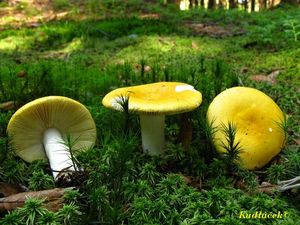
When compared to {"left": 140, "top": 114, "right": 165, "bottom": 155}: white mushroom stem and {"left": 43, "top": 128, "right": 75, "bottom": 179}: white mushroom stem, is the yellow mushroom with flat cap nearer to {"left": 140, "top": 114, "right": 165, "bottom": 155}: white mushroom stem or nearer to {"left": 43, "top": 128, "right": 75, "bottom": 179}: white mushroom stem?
{"left": 140, "top": 114, "right": 165, "bottom": 155}: white mushroom stem

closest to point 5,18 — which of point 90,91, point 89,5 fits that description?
point 89,5

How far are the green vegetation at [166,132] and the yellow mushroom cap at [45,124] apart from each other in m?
0.08

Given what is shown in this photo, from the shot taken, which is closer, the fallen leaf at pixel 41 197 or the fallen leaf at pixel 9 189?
the fallen leaf at pixel 41 197

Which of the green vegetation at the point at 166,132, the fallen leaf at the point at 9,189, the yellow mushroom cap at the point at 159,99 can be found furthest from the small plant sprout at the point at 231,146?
the fallen leaf at the point at 9,189

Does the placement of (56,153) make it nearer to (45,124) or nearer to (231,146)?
(45,124)

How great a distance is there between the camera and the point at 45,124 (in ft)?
7.75

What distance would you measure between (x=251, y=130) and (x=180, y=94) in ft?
1.65

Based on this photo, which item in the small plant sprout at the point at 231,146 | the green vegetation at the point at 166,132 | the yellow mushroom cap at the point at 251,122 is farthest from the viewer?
the yellow mushroom cap at the point at 251,122

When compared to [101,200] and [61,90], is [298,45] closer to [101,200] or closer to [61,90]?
[61,90]

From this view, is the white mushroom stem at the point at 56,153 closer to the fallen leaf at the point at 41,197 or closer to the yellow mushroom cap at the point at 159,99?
the fallen leaf at the point at 41,197

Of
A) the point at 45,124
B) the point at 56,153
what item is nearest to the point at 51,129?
the point at 45,124

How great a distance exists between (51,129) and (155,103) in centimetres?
77

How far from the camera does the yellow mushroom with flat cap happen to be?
201 centimetres

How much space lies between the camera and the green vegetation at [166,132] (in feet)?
5.84
